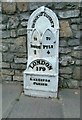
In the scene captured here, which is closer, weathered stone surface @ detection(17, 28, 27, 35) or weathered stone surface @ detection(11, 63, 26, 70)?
weathered stone surface @ detection(17, 28, 27, 35)

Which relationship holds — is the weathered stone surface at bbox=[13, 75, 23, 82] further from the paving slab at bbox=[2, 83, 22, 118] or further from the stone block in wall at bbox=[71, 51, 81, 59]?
the stone block in wall at bbox=[71, 51, 81, 59]

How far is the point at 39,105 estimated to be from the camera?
6.47 ft

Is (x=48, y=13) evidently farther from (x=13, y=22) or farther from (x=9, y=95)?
(x=9, y=95)

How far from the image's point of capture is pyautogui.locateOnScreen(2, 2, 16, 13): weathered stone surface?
2.43 meters

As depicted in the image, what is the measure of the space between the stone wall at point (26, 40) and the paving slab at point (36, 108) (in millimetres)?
602

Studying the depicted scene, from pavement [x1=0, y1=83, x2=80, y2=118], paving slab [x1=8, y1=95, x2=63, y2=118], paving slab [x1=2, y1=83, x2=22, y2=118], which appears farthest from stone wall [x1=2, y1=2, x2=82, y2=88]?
paving slab [x1=8, y1=95, x2=63, y2=118]

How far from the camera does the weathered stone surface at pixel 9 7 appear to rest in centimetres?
243

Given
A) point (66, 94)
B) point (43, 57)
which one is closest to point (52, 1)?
point (43, 57)

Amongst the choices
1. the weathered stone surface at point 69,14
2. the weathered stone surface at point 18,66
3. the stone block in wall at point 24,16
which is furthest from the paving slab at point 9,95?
the weathered stone surface at point 69,14

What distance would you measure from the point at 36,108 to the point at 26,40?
1300mm

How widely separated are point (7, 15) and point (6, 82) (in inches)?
55.2

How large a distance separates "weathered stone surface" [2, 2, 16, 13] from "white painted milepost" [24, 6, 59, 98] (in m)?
0.47

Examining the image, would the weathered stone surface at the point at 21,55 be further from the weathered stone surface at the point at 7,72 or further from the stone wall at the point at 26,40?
the weathered stone surface at the point at 7,72

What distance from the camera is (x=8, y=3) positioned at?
244 cm
